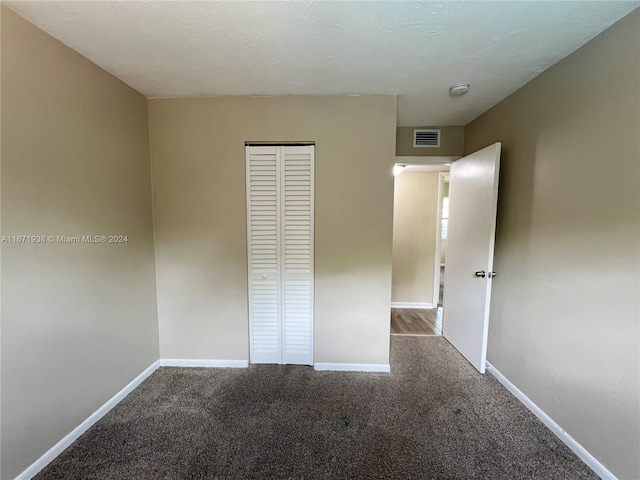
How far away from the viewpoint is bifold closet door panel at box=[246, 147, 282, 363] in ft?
7.11

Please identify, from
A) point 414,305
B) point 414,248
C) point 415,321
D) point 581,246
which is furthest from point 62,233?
point 414,305

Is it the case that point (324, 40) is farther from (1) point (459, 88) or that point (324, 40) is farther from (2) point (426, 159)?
(2) point (426, 159)

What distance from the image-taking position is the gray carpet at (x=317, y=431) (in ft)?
4.51

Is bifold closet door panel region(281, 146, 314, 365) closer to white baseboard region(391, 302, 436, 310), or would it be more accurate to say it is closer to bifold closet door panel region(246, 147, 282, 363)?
bifold closet door panel region(246, 147, 282, 363)

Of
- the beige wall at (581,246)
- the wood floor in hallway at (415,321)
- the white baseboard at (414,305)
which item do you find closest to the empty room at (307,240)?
the beige wall at (581,246)

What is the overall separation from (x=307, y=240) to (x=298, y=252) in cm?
14

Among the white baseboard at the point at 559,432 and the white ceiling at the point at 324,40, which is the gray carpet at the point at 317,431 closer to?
the white baseboard at the point at 559,432

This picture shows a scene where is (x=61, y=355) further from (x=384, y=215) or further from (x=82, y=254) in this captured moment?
(x=384, y=215)

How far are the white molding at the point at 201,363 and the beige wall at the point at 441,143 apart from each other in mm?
2740

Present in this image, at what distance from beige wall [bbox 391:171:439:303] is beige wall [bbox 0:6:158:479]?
340 centimetres

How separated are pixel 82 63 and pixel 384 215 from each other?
231cm

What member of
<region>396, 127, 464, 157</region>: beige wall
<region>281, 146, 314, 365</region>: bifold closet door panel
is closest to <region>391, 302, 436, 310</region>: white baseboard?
<region>281, 146, 314, 365</region>: bifold closet door panel

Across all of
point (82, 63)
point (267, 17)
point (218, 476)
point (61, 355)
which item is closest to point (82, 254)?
point (61, 355)

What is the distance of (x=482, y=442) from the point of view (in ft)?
5.09
